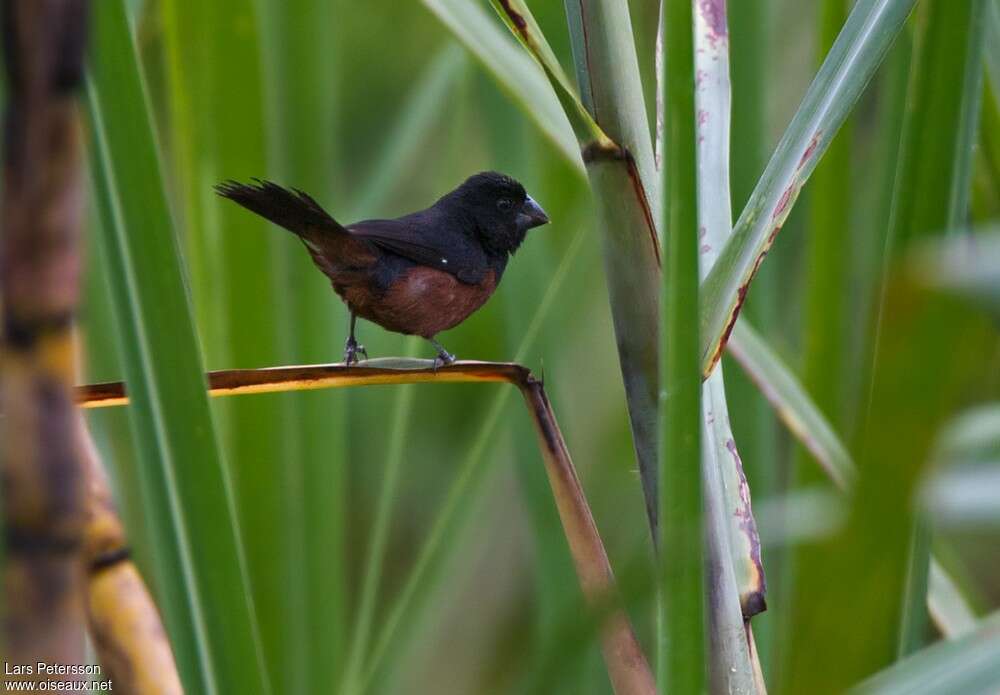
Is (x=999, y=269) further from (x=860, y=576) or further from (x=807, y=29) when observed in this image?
(x=807, y=29)

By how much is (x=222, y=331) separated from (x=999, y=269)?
1.28 metres

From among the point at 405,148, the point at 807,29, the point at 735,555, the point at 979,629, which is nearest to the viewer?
the point at 979,629

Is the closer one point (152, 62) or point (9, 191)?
point (9, 191)

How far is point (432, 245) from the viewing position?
2.21 m

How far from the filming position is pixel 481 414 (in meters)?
2.16

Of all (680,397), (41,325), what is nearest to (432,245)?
(680,397)

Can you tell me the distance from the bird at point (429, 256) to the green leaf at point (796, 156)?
0.92 meters

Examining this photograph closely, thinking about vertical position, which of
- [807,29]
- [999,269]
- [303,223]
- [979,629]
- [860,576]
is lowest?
[979,629]

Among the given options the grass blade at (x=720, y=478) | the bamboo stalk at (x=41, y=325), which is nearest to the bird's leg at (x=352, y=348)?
the grass blade at (x=720, y=478)

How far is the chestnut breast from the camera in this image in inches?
79.7

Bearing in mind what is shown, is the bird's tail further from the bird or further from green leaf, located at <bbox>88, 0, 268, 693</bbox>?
green leaf, located at <bbox>88, 0, 268, 693</bbox>

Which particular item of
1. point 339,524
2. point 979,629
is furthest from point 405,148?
point 979,629

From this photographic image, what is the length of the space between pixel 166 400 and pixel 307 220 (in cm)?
86

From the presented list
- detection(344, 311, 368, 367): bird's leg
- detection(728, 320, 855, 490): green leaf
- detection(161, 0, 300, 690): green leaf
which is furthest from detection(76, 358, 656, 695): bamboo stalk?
detection(344, 311, 368, 367): bird's leg
